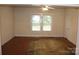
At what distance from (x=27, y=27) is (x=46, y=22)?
0.25 m

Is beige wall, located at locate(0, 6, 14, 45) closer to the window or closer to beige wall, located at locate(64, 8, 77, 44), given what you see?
the window

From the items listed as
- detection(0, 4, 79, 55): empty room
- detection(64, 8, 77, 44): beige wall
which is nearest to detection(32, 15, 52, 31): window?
detection(0, 4, 79, 55): empty room

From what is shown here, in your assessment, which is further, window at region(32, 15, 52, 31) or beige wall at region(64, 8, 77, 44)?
window at region(32, 15, 52, 31)

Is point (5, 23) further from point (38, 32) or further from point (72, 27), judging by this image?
point (72, 27)

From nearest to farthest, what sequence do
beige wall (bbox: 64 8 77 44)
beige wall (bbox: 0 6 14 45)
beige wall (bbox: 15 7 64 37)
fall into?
beige wall (bbox: 0 6 14 45), beige wall (bbox: 64 8 77 44), beige wall (bbox: 15 7 64 37)

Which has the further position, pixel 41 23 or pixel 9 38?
pixel 9 38

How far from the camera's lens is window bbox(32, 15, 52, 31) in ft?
4.59

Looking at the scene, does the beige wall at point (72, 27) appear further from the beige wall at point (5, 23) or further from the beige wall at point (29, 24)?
the beige wall at point (5, 23)

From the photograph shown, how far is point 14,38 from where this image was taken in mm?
1484

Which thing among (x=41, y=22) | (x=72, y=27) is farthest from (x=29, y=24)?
(x=72, y=27)

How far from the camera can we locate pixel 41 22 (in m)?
1.39
